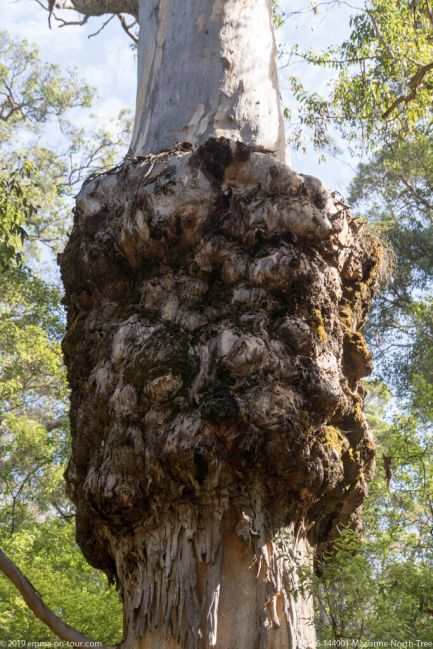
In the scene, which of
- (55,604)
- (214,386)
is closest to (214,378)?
(214,386)

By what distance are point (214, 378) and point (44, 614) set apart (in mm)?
1220

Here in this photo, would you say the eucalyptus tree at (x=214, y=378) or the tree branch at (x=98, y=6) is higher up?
the tree branch at (x=98, y=6)

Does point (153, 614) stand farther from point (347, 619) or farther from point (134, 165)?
point (134, 165)

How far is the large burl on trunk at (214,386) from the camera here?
227cm

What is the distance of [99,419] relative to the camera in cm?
263

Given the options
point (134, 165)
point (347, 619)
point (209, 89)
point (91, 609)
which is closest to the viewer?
point (347, 619)

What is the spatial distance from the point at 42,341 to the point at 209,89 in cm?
649

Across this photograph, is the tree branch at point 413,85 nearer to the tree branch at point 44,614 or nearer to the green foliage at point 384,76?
the green foliage at point 384,76

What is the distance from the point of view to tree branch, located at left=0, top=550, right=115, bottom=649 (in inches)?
105

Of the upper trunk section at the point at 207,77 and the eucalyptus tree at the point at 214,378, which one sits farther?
the upper trunk section at the point at 207,77

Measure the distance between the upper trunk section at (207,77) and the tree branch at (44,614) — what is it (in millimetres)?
2069

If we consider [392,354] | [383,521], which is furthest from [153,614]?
[392,354]

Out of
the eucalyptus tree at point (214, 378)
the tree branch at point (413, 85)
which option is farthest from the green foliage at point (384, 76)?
the eucalyptus tree at point (214, 378)

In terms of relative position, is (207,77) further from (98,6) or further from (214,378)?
(98,6)
